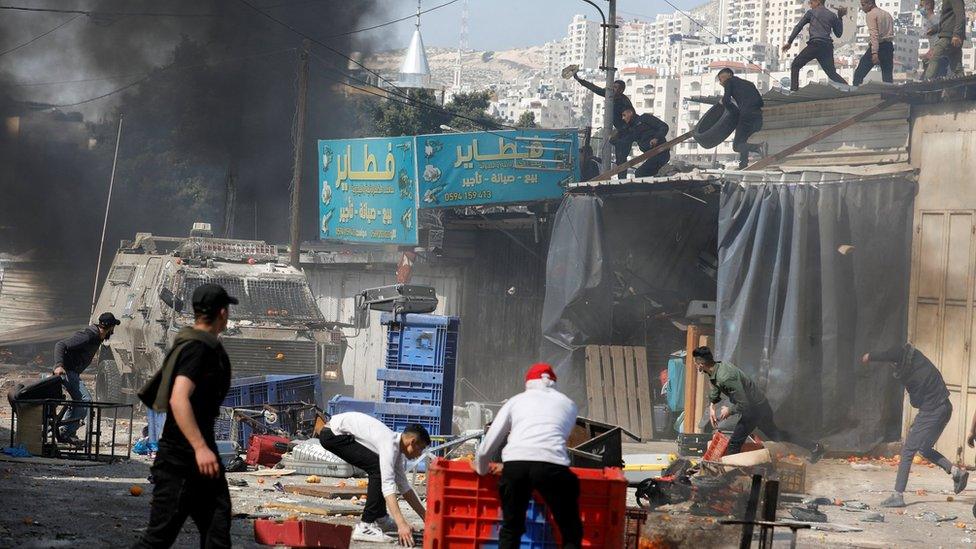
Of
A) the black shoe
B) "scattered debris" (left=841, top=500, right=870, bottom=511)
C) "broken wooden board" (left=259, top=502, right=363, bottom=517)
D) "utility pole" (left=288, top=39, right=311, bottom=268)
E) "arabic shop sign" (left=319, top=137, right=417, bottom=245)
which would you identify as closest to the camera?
"broken wooden board" (left=259, top=502, right=363, bottom=517)

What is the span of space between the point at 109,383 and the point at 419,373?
7116 millimetres

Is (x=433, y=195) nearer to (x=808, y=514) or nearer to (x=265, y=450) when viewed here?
(x=265, y=450)

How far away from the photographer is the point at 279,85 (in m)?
38.1

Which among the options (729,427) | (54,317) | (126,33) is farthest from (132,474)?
(126,33)

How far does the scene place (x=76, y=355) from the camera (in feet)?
42.9

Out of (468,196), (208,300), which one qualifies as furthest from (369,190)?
(208,300)

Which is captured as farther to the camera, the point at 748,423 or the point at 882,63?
the point at 882,63

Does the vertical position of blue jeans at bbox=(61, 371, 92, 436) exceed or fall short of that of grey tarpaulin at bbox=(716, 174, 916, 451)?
it falls short

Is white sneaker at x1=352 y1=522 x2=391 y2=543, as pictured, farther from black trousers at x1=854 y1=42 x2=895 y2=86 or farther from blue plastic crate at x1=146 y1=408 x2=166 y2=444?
black trousers at x1=854 y1=42 x2=895 y2=86

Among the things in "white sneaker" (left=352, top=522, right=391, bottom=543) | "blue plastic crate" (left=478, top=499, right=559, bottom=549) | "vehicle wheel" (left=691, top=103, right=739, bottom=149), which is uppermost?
"vehicle wheel" (left=691, top=103, right=739, bottom=149)

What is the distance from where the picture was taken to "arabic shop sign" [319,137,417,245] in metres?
20.9

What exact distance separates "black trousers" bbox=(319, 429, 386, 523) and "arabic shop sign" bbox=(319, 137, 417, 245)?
1207 centimetres

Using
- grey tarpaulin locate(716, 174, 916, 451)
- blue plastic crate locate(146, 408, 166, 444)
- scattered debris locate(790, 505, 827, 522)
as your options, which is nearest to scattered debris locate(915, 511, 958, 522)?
scattered debris locate(790, 505, 827, 522)

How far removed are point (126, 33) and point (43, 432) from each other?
26444mm
